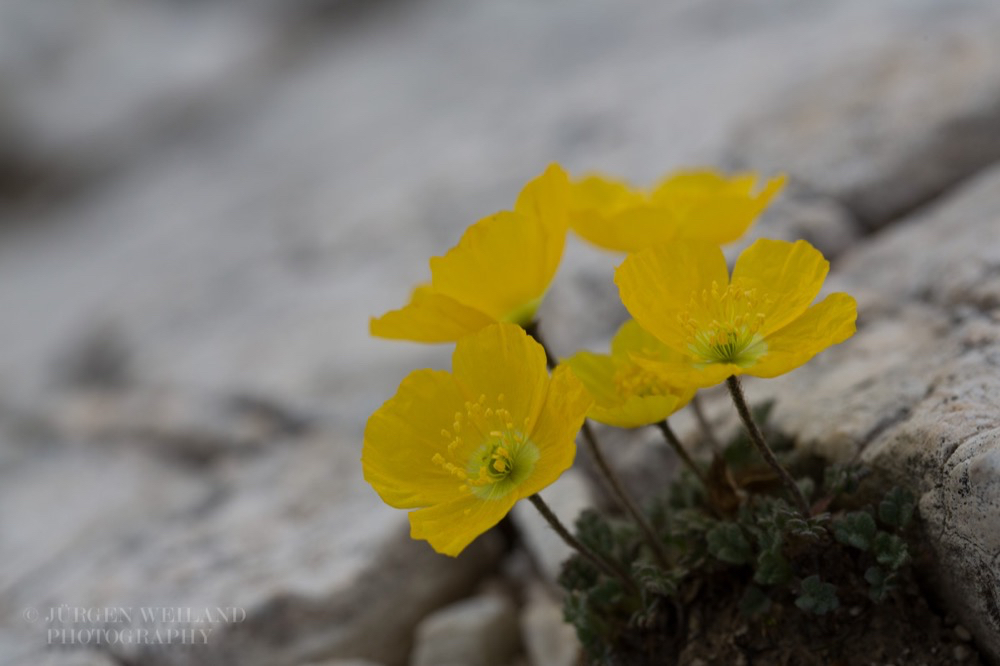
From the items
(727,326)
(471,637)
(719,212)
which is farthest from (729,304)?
(471,637)

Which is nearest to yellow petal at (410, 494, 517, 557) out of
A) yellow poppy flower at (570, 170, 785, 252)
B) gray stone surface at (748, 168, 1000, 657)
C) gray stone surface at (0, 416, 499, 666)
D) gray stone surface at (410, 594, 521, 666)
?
yellow poppy flower at (570, 170, 785, 252)

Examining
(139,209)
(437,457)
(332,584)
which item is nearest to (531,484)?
(437,457)

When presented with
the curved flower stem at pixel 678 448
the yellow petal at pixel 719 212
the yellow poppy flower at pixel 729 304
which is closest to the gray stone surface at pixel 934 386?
the curved flower stem at pixel 678 448

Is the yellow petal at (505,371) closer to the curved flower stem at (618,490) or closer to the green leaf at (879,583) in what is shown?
the curved flower stem at (618,490)

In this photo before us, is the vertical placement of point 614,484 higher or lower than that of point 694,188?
lower

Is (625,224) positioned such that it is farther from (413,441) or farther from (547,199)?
(413,441)

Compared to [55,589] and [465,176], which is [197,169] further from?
[55,589]
